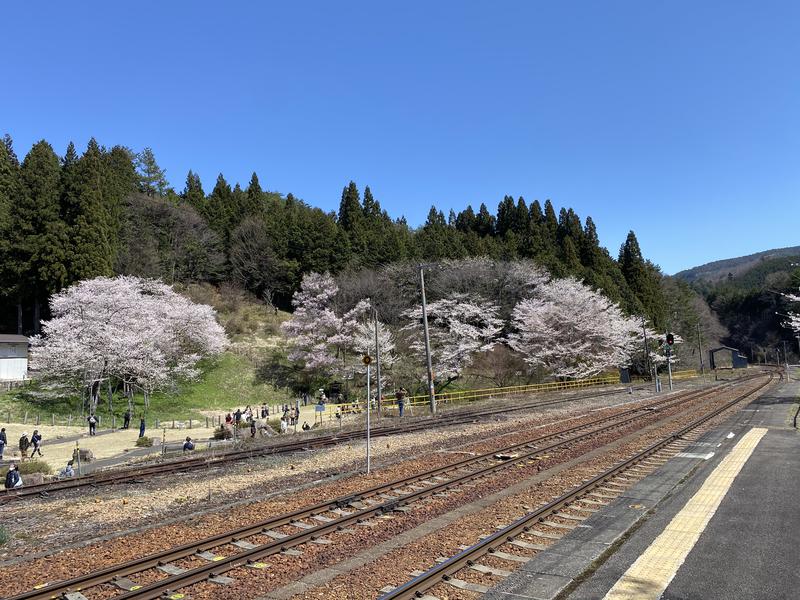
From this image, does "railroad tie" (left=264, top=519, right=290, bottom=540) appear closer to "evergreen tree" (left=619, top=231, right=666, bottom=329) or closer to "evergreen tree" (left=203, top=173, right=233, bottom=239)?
"evergreen tree" (left=203, top=173, right=233, bottom=239)

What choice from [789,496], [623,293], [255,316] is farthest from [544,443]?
[623,293]

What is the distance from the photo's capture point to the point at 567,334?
51750 millimetres

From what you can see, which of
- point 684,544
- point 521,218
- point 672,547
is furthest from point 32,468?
point 521,218

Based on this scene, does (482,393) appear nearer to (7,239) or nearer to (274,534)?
(274,534)

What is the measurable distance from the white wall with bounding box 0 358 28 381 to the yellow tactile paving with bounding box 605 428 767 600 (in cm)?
4436

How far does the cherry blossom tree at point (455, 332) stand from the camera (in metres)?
45.1

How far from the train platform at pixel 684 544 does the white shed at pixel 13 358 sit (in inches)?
1703

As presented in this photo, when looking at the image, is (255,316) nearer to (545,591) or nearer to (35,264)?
(35,264)

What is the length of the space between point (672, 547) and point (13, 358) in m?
45.3

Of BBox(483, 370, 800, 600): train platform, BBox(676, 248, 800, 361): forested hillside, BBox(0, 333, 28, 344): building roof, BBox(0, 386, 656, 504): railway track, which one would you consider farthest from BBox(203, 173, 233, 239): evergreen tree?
BBox(676, 248, 800, 361): forested hillside

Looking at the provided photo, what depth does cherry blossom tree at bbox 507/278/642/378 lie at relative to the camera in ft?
166

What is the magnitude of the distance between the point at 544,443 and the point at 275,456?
31.1ft

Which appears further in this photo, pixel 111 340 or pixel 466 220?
pixel 466 220

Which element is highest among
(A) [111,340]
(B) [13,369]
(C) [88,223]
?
(C) [88,223]
